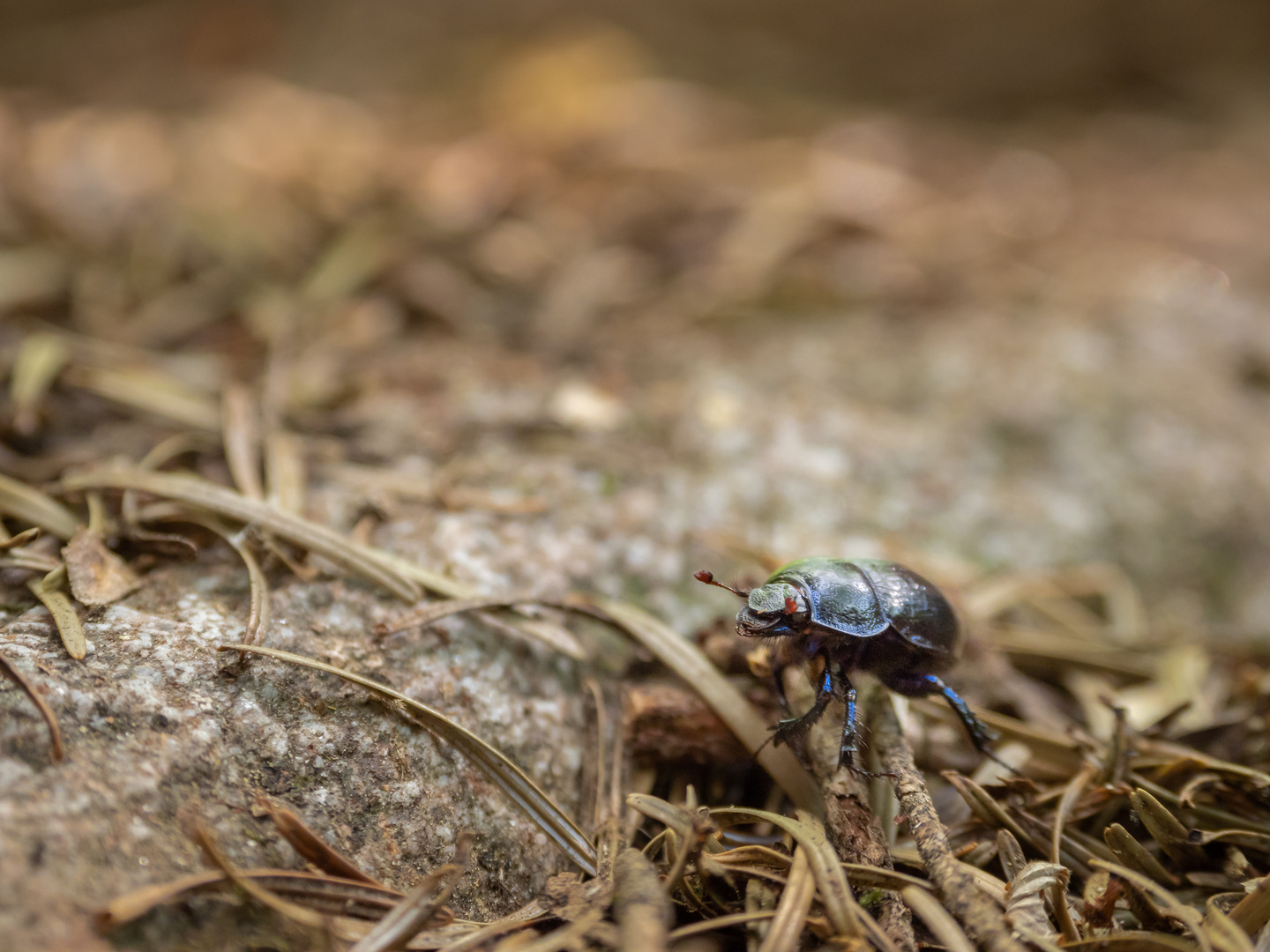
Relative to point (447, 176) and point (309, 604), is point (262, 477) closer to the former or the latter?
point (309, 604)

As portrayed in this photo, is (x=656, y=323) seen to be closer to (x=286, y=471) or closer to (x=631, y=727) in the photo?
(x=286, y=471)

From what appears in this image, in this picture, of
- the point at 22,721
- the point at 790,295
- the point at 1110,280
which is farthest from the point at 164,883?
the point at 1110,280

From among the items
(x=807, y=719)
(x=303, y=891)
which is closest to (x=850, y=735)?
(x=807, y=719)

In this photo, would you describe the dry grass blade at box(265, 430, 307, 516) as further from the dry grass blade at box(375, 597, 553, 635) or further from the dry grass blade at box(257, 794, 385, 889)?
the dry grass blade at box(257, 794, 385, 889)

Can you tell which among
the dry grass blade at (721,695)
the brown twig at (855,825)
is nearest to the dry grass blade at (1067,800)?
the brown twig at (855,825)

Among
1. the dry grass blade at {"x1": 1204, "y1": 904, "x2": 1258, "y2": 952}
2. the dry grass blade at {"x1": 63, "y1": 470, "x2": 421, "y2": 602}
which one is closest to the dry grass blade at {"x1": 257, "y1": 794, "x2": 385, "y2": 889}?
the dry grass blade at {"x1": 63, "y1": 470, "x2": 421, "y2": 602}

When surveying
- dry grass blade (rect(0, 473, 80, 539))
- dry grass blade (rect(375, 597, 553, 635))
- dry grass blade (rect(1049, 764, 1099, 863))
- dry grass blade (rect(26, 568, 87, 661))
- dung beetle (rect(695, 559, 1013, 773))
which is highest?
dung beetle (rect(695, 559, 1013, 773))
